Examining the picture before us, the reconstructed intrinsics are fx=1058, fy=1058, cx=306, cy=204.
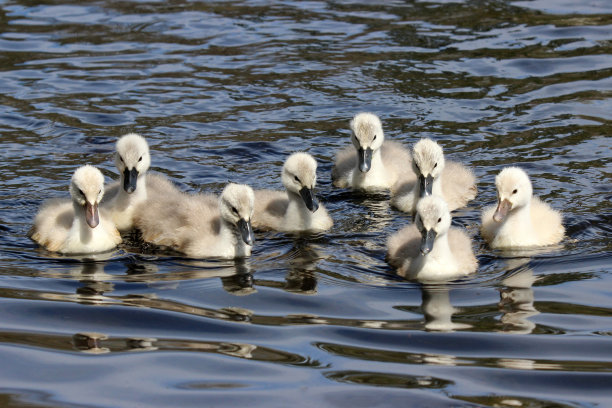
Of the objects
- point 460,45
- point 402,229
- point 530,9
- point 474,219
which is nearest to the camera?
point 402,229

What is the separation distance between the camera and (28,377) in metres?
5.51

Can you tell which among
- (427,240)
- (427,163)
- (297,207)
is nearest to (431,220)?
(427,240)

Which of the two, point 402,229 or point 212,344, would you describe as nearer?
point 212,344

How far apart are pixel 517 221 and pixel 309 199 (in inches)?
62.8

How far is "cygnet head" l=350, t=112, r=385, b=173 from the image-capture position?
920 cm

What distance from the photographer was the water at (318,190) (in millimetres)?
5523

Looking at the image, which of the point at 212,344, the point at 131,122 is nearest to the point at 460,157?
the point at 131,122

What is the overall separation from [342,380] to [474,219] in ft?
11.2

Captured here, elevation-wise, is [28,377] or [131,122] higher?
[131,122]

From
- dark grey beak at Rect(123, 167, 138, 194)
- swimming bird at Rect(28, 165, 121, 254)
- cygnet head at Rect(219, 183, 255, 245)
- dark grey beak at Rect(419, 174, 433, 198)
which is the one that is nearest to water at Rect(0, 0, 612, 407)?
swimming bird at Rect(28, 165, 121, 254)

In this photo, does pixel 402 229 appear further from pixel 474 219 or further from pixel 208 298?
pixel 208 298

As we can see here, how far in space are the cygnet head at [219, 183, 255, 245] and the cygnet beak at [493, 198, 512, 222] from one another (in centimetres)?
177

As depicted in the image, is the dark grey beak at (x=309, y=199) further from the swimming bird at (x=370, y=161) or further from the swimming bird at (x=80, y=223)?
the swimming bird at (x=80, y=223)

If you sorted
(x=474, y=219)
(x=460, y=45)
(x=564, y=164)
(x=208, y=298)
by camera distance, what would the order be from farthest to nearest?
(x=460, y=45)
(x=564, y=164)
(x=474, y=219)
(x=208, y=298)
